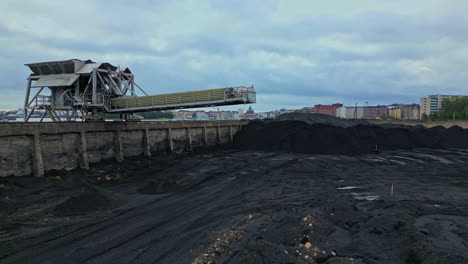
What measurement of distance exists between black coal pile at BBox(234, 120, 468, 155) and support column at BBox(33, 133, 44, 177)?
1916 centimetres

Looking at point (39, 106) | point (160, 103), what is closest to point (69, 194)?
point (160, 103)

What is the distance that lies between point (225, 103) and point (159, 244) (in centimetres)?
1187

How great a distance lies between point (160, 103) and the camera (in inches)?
749

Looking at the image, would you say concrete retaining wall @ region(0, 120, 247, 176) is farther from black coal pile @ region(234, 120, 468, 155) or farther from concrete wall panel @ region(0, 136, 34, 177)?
black coal pile @ region(234, 120, 468, 155)

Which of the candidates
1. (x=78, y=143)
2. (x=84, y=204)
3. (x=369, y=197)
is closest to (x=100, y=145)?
(x=78, y=143)

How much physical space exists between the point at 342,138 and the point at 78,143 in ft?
71.1

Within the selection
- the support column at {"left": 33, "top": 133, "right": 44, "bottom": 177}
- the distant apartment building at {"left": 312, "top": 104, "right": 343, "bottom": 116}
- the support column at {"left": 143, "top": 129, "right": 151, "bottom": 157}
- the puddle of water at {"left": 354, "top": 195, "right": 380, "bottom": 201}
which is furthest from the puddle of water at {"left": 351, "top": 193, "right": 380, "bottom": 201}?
the distant apartment building at {"left": 312, "top": 104, "right": 343, "bottom": 116}

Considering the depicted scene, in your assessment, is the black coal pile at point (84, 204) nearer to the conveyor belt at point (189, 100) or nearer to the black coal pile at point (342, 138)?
the conveyor belt at point (189, 100)

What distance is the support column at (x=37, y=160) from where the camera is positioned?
13.6 metres

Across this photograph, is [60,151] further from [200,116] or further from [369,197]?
[200,116]

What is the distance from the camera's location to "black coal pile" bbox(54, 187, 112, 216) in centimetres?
941

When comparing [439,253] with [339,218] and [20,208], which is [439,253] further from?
[20,208]

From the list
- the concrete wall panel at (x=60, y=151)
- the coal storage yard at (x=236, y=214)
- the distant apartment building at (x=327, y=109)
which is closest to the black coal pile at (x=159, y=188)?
the coal storage yard at (x=236, y=214)

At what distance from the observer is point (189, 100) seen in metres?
18.6
